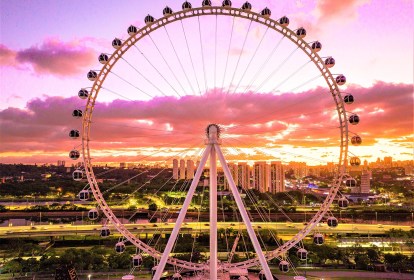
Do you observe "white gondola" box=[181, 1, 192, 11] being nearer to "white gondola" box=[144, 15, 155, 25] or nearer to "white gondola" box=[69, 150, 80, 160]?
"white gondola" box=[144, 15, 155, 25]

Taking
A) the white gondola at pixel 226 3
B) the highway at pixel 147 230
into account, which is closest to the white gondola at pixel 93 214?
the white gondola at pixel 226 3

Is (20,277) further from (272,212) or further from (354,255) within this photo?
(272,212)

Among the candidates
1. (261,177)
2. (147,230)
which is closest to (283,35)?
(147,230)

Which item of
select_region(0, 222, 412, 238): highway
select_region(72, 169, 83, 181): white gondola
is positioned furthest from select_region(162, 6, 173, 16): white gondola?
select_region(0, 222, 412, 238): highway

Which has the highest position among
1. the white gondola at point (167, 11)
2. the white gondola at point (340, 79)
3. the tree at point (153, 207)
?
the white gondola at point (167, 11)

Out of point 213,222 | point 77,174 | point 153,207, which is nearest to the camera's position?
point 213,222

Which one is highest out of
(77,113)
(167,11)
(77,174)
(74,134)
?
(167,11)

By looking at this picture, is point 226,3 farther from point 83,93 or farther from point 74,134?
point 74,134

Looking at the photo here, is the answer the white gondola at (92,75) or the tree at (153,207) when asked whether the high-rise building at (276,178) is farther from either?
the white gondola at (92,75)
